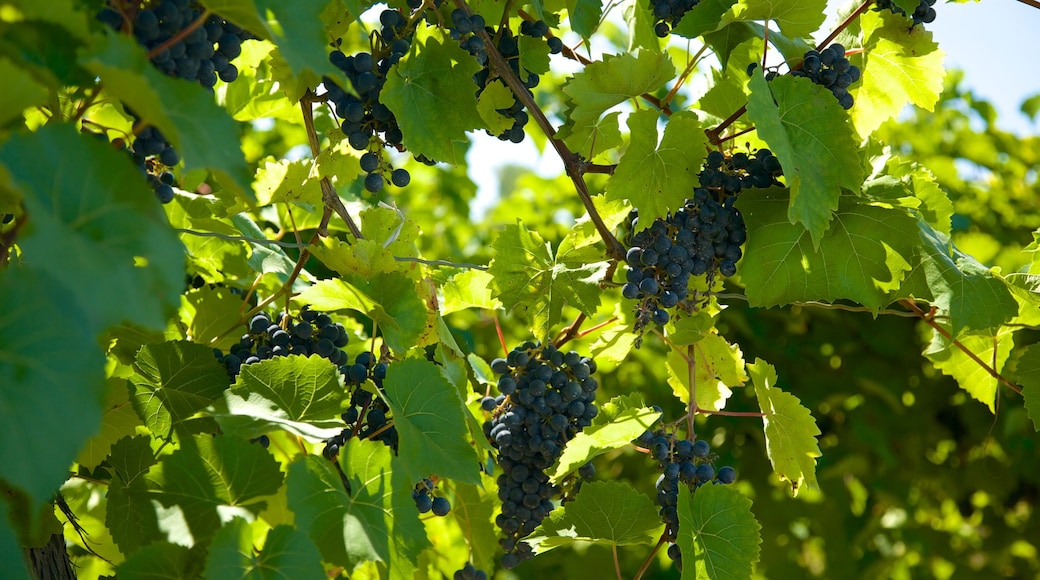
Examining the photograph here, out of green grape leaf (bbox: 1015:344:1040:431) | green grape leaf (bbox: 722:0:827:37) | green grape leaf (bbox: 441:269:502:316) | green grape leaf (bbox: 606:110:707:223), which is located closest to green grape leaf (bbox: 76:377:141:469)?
green grape leaf (bbox: 441:269:502:316)

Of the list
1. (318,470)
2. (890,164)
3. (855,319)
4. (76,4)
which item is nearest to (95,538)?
(318,470)

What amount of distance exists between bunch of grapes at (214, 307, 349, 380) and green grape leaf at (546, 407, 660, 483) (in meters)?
0.49

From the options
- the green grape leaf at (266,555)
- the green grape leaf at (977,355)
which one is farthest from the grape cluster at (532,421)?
the green grape leaf at (977,355)

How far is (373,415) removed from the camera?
1652 mm

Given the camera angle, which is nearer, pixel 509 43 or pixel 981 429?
pixel 509 43

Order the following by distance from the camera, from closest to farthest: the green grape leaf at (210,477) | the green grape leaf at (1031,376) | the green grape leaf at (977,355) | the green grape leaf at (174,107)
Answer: the green grape leaf at (174,107) → the green grape leaf at (210,477) → the green grape leaf at (1031,376) → the green grape leaf at (977,355)

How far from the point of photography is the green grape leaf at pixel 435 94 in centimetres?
168

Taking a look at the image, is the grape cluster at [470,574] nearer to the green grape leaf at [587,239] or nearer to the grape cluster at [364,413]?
the grape cluster at [364,413]

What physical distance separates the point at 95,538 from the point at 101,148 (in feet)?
5.26

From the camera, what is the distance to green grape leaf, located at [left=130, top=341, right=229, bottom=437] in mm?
1683

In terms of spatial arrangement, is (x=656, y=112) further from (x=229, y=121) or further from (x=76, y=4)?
(x=76, y=4)

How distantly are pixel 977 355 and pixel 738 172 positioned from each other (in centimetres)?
99

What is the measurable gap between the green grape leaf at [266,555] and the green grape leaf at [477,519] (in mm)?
820

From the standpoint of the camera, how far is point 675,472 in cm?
172
